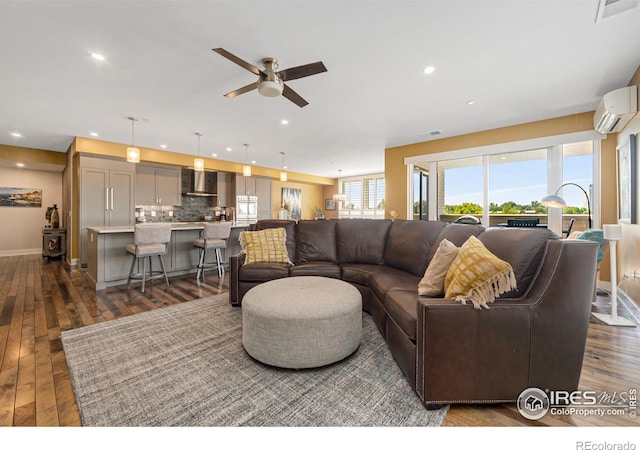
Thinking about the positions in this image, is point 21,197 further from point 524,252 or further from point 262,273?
point 524,252

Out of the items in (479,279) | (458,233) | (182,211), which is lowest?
(479,279)

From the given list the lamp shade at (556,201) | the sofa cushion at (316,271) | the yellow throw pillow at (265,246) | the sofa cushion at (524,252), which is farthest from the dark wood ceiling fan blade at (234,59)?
the lamp shade at (556,201)

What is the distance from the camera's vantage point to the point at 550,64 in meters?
2.67

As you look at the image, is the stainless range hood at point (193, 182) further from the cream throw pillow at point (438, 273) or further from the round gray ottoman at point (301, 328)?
the cream throw pillow at point (438, 273)

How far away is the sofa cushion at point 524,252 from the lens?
1527mm

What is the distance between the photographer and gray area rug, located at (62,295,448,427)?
1.36 metres

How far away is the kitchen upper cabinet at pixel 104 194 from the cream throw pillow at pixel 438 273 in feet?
20.9

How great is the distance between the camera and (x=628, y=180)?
3057mm

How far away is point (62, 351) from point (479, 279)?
310 cm

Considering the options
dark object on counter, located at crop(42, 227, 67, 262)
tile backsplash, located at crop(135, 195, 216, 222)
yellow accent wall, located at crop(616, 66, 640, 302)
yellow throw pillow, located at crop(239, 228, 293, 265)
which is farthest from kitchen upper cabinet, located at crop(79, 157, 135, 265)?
yellow accent wall, located at crop(616, 66, 640, 302)

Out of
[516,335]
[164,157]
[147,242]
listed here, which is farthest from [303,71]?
[164,157]

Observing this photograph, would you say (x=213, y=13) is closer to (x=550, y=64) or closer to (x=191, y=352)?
(x=191, y=352)

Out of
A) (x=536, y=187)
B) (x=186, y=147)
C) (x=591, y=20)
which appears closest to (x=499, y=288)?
(x=591, y=20)

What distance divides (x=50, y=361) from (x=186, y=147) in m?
5.02
